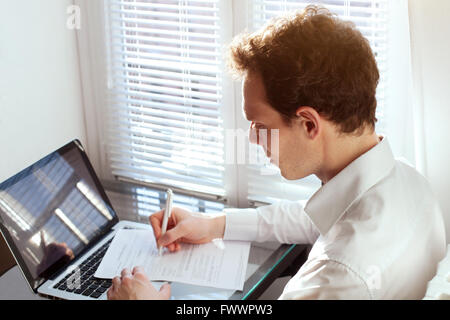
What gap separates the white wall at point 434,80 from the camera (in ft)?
4.47

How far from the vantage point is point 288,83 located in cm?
117

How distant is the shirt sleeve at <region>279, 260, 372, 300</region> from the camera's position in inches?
A: 40.9

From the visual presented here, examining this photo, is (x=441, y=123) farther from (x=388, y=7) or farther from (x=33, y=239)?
(x=33, y=239)

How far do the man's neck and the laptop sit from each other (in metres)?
0.56

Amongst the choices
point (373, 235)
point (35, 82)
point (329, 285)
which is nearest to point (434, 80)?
point (373, 235)

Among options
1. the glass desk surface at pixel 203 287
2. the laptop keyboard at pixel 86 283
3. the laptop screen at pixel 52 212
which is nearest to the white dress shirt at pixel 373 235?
the glass desk surface at pixel 203 287

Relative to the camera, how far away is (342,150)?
1.22 m

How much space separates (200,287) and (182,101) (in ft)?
2.18

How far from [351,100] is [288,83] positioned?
129 mm

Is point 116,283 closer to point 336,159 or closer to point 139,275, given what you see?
point 139,275

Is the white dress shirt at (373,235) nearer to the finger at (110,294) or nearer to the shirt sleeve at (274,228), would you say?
the shirt sleeve at (274,228)

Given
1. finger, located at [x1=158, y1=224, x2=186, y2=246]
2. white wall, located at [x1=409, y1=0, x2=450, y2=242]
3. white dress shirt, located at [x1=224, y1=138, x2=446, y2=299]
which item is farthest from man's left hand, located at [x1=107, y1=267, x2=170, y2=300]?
white wall, located at [x1=409, y1=0, x2=450, y2=242]

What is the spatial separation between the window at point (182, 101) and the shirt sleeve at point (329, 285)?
0.58m

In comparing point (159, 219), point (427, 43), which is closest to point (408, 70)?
point (427, 43)
